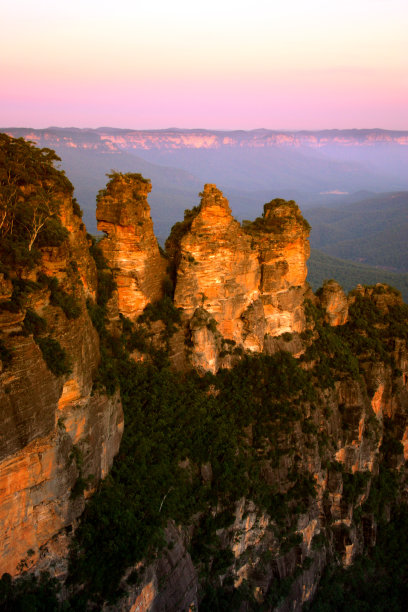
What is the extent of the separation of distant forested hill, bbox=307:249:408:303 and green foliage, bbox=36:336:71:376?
59.4 m

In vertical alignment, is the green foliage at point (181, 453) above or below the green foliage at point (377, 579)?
above

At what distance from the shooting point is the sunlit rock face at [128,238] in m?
18.5

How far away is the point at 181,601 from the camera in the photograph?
596 inches

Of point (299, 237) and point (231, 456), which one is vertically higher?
point (299, 237)

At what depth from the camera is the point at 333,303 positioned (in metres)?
27.4

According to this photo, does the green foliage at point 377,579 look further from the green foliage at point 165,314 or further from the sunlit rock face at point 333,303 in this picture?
the green foliage at point 165,314

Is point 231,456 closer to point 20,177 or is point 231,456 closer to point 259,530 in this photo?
point 259,530

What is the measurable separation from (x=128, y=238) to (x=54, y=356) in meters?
8.19

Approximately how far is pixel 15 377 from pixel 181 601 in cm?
1081

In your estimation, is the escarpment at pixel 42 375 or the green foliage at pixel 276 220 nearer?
the escarpment at pixel 42 375

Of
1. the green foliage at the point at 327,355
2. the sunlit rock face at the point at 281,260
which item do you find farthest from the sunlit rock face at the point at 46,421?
the green foliage at the point at 327,355

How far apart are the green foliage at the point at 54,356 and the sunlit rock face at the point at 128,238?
23.5 ft

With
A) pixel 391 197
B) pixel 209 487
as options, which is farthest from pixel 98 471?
pixel 391 197

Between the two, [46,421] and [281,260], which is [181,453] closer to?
[46,421]
